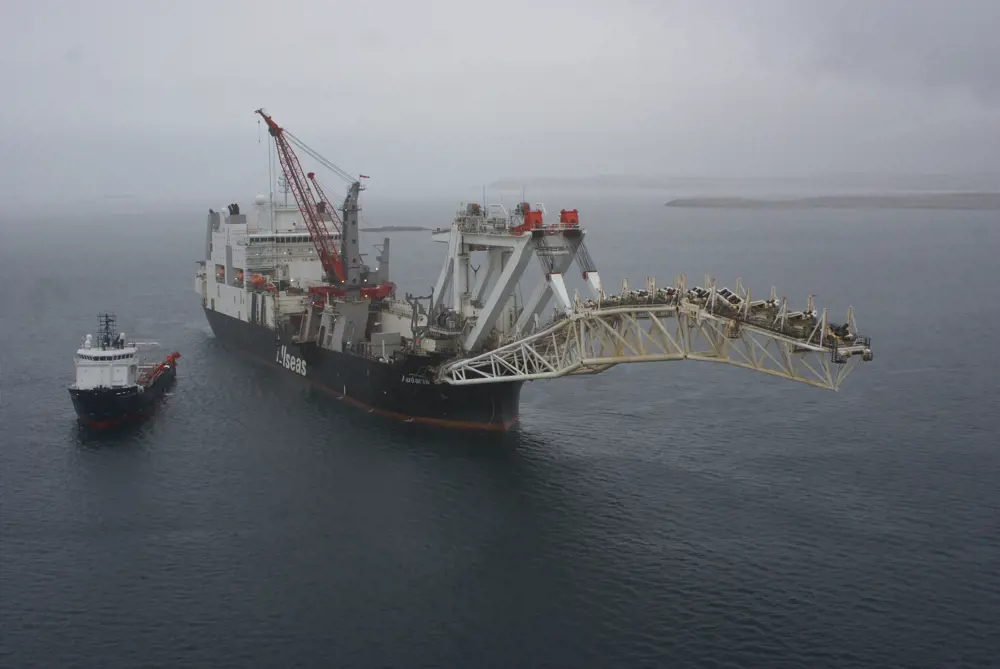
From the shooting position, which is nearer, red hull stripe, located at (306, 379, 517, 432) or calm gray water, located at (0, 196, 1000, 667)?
calm gray water, located at (0, 196, 1000, 667)

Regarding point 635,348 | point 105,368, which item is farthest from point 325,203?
point 635,348

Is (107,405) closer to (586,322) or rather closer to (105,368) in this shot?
(105,368)

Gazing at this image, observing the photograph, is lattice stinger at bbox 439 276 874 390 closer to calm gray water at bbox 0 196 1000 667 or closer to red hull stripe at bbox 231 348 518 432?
red hull stripe at bbox 231 348 518 432

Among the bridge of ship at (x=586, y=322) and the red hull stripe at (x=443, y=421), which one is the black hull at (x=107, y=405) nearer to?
the red hull stripe at (x=443, y=421)

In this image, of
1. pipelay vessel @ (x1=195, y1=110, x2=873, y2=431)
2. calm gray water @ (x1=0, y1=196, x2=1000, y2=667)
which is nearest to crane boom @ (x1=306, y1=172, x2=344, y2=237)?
pipelay vessel @ (x1=195, y1=110, x2=873, y2=431)

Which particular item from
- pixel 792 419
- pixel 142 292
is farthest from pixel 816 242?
pixel 792 419

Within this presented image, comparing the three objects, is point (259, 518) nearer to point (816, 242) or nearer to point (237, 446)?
point (237, 446)
